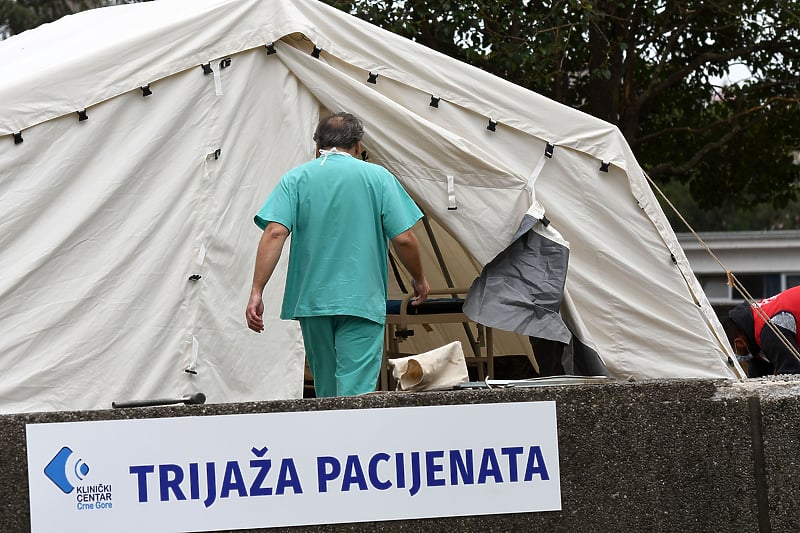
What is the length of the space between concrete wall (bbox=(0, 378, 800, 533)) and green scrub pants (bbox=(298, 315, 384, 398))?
2.16 ft

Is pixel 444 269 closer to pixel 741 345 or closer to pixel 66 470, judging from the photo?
pixel 741 345

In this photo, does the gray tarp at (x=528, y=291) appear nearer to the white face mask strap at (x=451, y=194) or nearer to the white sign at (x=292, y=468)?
the white face mask strap at (x=451, y=194)

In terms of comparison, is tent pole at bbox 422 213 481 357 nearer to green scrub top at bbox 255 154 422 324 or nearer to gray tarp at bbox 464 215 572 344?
gray tarp at bbox 464 215 572 344

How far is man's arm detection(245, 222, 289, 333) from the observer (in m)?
4.48

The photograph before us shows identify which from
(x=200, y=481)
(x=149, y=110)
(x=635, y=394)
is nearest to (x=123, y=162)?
(x=149, y=110)

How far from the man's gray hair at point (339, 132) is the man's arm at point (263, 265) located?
0.47m

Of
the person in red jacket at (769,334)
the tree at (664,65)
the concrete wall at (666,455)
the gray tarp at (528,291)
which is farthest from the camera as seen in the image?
Answer: the tree at (664,65)

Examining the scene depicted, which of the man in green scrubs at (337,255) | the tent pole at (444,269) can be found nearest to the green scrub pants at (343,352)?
the man in green scrubs at (337,255)

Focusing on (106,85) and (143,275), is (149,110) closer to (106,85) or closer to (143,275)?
(106,85)

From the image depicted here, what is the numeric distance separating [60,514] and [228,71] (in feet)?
8.22

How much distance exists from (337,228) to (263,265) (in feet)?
1.18

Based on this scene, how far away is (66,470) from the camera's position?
361 centimetres

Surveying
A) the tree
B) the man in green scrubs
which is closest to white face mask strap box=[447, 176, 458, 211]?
the man in green scrubs

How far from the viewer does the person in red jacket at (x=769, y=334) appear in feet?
20.5
